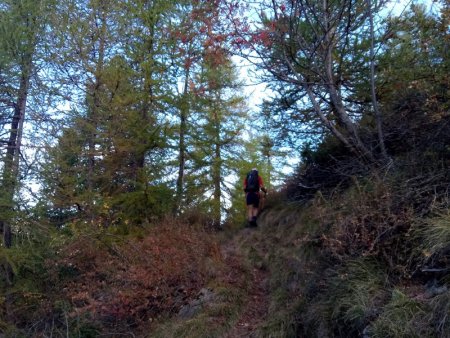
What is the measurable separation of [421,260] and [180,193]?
29.5 ft

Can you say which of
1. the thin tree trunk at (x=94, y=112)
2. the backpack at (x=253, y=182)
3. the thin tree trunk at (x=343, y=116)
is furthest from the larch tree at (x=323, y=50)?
the thin tree trunk at (x=94, y=112)

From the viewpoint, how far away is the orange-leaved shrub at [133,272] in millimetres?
9625

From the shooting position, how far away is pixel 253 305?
8930 millimetres

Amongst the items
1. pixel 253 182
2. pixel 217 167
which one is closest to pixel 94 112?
pixel 253 182

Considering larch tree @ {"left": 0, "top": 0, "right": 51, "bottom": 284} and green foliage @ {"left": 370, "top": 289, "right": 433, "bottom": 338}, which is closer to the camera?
green foliage @ {"left": 370, "top": 289, "right": 433, "bottom": 338}

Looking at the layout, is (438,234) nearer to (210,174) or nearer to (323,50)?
(323,50)

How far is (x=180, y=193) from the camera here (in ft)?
46.9

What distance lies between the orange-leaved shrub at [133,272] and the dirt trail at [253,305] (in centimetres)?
94

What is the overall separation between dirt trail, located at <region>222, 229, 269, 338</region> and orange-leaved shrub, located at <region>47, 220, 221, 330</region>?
0.94m

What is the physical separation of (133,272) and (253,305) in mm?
2631

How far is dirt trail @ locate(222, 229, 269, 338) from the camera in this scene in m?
8.12

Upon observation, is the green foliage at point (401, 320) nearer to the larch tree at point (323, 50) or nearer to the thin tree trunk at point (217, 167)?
the larch tree at point (323, 50)

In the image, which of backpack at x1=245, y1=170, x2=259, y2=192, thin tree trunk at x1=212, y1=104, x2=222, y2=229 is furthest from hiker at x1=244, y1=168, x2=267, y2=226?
thin tree trunk at x1=212, y1=104, x2=222, y2=229

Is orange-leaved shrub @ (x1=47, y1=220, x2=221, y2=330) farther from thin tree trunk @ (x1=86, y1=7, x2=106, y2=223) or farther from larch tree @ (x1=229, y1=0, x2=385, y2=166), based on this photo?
larch tree @ (x1=229, y1=0, x2=385, y2=166)
